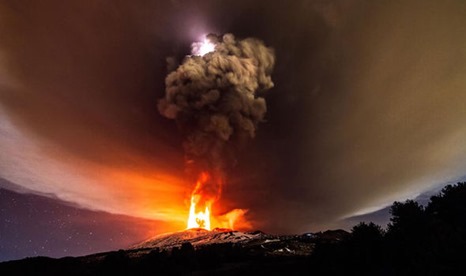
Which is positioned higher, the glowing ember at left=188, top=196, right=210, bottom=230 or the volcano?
the glowing ember at left=188, top=196, right=210, bottom=230

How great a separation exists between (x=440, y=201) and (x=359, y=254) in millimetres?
37204

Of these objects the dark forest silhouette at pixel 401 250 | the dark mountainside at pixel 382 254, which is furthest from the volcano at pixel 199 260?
the dark forest silhouette at pixel 401 250

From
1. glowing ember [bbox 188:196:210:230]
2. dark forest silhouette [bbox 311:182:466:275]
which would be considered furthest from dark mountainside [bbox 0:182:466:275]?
glowing ember [bbox 188:196:210:230]

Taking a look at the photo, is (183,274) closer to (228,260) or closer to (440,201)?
(228,260)

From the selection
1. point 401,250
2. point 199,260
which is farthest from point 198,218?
point 401,250

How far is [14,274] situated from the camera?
290 feet

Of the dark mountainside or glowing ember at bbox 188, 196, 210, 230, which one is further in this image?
glowing ember at bbox 188, 196, 210, 230

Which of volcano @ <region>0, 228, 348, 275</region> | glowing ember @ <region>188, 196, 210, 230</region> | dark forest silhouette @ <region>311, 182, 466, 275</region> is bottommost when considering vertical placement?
dark forest silhouette @ <region>311, 182, 466, 275</region>

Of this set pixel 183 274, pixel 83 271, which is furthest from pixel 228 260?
pixel 83 271

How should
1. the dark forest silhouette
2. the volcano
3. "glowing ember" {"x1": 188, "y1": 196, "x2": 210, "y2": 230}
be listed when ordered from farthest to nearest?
"glowing ember" {"x1": 188, "y1": 196, "x2": 210, "y2": 230} → the volcano → the dark forest silhouette

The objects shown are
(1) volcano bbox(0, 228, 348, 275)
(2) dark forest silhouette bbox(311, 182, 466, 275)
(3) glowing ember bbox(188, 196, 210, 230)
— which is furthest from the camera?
(3) glowing ember bbox(188, 196, 210, 230)

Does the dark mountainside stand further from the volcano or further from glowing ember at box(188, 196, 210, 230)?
glowing ember at box(188, 196, 210, 230)

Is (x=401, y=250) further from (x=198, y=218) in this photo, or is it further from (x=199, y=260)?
(x=198, y=218)

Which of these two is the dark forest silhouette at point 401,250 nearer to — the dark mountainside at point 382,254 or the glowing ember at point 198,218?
the dark mountainside at point 382,254
